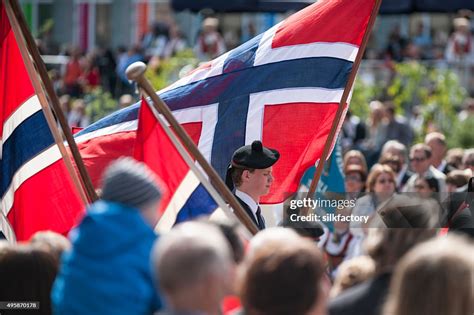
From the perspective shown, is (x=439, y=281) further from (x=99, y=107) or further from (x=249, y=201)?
(x=99, y=107)

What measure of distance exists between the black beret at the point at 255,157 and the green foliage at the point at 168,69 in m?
11.9

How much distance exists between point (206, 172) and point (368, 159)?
324 inches

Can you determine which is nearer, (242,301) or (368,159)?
(242,301)

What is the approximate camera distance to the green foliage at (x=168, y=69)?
19562mm

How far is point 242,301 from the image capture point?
13.2 ft

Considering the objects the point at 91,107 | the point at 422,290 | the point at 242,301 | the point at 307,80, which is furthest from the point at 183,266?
the point at 91,107

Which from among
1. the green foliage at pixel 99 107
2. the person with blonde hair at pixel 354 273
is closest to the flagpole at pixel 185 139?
the person with blonde hair at pixel 354 273

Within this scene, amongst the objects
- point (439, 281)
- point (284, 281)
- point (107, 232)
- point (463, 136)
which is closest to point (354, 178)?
point (463, 136)

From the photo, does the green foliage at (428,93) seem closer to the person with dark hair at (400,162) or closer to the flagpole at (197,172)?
the person with dark hair at (400,162)

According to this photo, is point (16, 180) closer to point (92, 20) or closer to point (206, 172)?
point (206, 172)

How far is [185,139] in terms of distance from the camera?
6348 mm

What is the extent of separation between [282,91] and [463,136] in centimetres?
891

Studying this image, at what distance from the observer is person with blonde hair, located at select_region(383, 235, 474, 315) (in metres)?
3.69

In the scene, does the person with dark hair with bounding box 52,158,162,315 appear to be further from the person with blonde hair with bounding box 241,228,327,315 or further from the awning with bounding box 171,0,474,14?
the awning with bounding box 171,0,474,14
